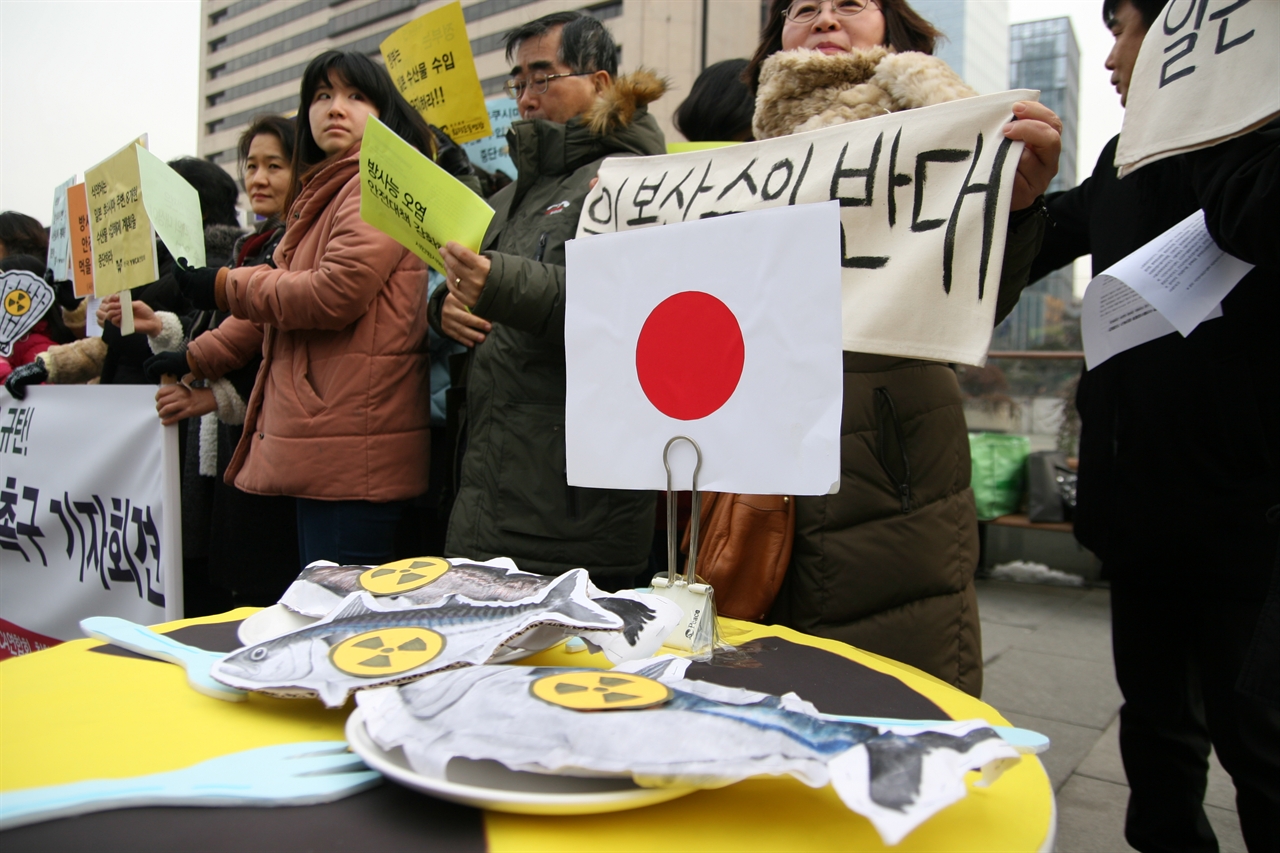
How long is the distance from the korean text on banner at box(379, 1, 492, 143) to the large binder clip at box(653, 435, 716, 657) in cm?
244

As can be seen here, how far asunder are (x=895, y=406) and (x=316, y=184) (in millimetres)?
1579

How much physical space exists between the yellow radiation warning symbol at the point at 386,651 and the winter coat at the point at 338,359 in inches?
48.5

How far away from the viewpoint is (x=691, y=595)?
1042 mm

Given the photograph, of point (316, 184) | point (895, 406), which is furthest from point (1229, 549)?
point (316, 184)

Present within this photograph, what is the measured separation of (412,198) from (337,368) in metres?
0.63

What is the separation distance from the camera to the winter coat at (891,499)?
1397mm

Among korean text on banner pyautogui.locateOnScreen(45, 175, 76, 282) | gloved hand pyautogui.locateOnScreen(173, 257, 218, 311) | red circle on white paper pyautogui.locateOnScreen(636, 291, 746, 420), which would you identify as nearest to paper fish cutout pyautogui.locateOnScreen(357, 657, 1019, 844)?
red circle on white paper pyautogui.locateOnScreen(636, 291, 746, 420)

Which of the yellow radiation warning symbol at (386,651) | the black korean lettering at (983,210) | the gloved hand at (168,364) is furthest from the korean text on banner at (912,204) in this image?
the gloved hand at (168,364)

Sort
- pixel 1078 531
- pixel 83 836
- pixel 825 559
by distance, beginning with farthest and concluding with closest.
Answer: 1. pixel 1078 531
2. pixel 825 559
3. pixel 83 836

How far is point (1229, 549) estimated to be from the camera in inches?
54.8

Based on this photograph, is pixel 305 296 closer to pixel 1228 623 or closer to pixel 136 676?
pixel 136 676

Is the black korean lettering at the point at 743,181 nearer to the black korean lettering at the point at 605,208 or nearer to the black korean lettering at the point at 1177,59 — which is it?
the black korean lettering at the point at 605,208

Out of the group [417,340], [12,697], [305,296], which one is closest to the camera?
[12,697]

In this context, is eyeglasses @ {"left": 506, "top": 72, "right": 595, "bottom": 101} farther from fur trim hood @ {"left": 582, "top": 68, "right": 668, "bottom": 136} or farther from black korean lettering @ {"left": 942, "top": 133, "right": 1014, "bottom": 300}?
black korean lettering @ {"left": 942, "top": 133, "right": 1014, "bottom": 300}
